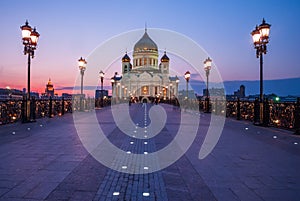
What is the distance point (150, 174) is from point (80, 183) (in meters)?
1.42

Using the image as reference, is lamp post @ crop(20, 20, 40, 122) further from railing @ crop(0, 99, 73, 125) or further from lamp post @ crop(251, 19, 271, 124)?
lamp post @ crop(251, 19, 271, 124)

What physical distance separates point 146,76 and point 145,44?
14200 mm

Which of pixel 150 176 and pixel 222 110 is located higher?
pixel 222 110

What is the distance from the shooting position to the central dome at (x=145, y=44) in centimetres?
10712

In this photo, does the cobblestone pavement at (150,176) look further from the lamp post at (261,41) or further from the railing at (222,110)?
the lamp post at (261,41)

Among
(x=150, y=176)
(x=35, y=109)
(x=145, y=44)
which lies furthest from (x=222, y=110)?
(x=145, y=44)

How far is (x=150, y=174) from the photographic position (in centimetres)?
505

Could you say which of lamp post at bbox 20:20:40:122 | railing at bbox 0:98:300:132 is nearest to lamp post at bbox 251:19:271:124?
railing at bbox 0:98:300:132

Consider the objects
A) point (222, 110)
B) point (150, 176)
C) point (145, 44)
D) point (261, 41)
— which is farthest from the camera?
point (145, 44)

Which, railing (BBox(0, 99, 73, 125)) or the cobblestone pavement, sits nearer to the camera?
the cobblestone pavement

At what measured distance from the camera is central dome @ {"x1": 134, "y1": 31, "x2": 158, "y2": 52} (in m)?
107

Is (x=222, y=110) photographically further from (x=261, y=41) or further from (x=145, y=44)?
(x=145, y=44)

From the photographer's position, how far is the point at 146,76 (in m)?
110

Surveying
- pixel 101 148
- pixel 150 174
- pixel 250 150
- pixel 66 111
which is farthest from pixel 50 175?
pixel 66 111
